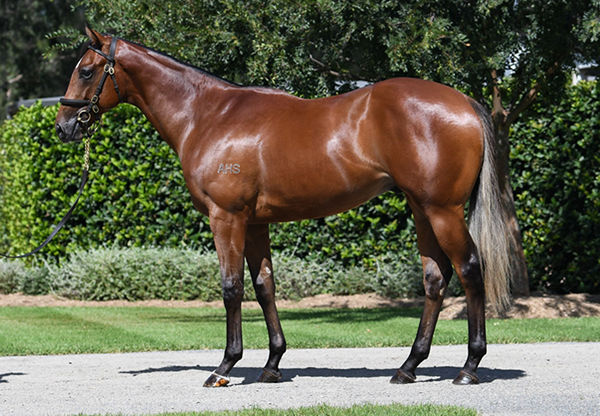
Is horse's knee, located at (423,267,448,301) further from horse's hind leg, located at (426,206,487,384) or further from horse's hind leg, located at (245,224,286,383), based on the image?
horse's hind leg, located at (245,224,286,383)

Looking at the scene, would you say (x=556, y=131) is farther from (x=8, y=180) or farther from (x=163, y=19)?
(x=8, y=180)

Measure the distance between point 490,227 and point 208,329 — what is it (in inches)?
176

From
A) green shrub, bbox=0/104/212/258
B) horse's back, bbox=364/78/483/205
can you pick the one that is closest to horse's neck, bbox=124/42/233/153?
horse's back, bbox=364/78/483/205

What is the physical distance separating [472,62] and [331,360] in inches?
157

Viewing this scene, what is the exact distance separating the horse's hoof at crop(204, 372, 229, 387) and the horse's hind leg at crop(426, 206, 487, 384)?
1633 mm

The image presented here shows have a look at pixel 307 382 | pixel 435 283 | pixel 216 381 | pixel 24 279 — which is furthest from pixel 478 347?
pixel 24 279

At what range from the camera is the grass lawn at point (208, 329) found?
8070mm

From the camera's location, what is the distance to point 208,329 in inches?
368

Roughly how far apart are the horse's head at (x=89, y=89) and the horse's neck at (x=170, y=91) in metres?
0.16

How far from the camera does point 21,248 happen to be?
45.9 feet

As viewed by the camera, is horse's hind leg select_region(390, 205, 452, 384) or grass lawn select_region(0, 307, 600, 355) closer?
horse's hind leg select_region(390, 205, 452, 384)

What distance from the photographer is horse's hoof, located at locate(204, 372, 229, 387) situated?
5.76m

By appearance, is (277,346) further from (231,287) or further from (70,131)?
(70,131)

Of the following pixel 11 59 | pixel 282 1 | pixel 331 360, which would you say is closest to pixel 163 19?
pixel 282 1
